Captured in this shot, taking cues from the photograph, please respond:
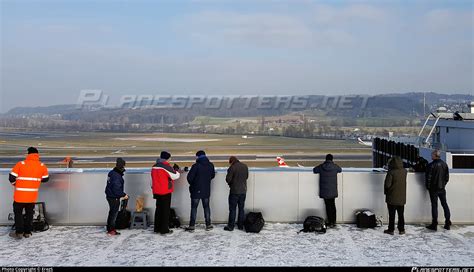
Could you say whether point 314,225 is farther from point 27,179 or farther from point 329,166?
point 27,179

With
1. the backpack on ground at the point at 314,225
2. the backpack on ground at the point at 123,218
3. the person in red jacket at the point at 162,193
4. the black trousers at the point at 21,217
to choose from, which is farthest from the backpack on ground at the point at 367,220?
the black trousers at the point at 21,217

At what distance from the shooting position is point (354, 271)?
5.89 meters

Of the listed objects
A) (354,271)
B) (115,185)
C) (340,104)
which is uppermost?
(340,104)

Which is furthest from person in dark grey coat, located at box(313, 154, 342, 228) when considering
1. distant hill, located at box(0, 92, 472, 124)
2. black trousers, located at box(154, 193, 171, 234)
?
distant hill, located at box(0, 92, 472, 124)

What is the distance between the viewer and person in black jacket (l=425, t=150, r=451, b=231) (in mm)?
7969

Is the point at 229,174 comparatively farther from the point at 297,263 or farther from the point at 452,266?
the point at 452,266

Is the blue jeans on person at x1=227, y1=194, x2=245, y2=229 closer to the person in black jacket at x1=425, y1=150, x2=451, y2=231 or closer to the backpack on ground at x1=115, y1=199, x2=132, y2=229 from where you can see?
the backpack on ground at x1=115, y1=199, x2=132, y2=229

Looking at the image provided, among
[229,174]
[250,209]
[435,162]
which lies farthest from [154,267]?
[435,162]

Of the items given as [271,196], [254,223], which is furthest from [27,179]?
[271,196]

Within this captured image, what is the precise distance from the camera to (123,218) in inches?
318

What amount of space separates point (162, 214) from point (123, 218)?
33.6 inches

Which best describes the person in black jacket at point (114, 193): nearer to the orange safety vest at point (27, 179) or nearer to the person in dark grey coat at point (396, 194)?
the orange safety vest at point (27, 179)

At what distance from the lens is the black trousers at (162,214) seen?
7.76m

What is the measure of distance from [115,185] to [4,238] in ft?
6.86
